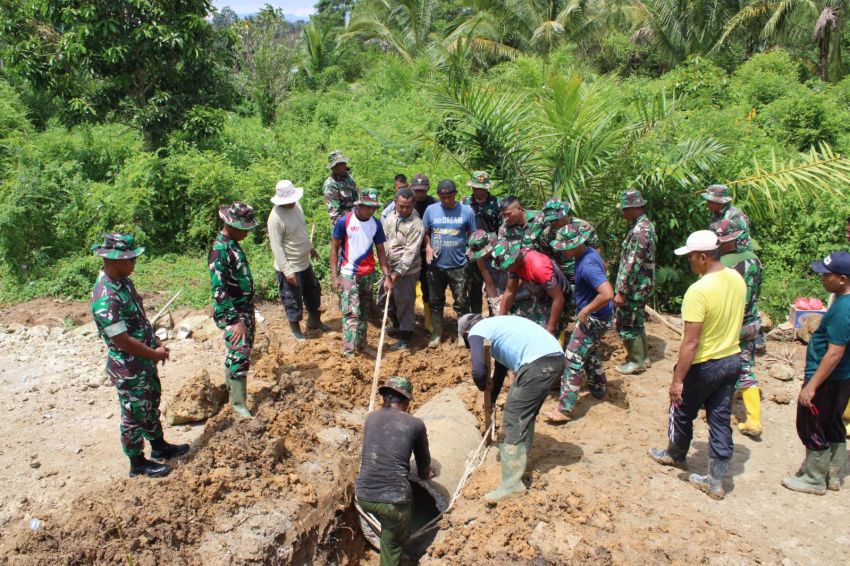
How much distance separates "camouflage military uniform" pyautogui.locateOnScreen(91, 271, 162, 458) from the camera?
4.27 metres

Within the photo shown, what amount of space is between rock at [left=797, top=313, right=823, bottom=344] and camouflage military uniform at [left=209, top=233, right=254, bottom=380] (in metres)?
6.43

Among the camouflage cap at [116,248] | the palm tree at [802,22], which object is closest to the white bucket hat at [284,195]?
the camouflage cap at [116,248]

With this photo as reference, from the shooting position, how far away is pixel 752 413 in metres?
5.46

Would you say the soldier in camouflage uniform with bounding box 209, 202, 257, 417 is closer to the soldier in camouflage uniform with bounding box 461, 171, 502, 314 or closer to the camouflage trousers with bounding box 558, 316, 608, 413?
the soldier in camouflage uniform with bounding box 461, 171, 502, 314

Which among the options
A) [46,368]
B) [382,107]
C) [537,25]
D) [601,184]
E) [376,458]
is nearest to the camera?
[376,458]

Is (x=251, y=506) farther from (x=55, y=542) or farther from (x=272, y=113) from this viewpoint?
(x=272, y=113)

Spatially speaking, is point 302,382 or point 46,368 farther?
point 46,368

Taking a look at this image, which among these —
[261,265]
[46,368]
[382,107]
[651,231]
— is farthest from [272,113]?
[651,231]

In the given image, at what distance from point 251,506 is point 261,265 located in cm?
512

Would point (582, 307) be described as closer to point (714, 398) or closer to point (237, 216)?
point (714, 398)

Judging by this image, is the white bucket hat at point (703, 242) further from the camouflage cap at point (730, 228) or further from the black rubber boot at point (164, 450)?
the black rubber boot at point (164, 450)

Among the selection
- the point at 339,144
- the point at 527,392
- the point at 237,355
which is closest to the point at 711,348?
the point at 527,392

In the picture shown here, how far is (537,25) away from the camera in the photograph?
22.3 metres

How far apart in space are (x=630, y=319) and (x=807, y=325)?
2.72m
